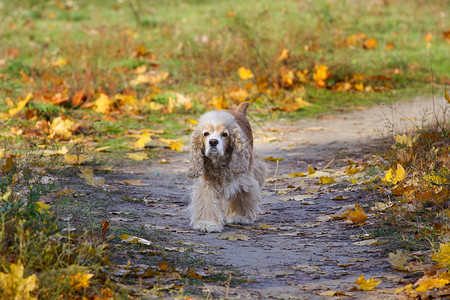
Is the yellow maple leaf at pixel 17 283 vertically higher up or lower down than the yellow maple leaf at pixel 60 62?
lower down

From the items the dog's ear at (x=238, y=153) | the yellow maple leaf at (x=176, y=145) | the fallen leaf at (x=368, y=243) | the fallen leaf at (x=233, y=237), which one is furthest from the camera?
the yellow maple leaf at (x=176, y=145)

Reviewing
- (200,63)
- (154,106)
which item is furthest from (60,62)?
(154,106)

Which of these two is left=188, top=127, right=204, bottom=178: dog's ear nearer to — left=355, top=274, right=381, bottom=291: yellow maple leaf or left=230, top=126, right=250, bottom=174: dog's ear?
left=230, top=126, right=250, bottom=174: dog's ear

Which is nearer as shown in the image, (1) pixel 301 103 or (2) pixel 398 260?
(2) pixel 398 260

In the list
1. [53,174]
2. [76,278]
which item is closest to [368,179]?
[53,174]

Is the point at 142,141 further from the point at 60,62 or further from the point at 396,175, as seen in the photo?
the point at 60,62

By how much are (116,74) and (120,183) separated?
5711 millimetres

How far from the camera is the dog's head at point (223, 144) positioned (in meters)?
5.52

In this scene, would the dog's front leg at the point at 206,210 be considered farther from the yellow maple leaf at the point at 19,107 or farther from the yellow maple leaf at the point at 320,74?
the yellow maple leaf at the point at 320,74

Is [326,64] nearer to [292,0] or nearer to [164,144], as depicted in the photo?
[164,144]

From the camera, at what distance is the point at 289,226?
5.43 m

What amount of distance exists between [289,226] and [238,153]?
828mm


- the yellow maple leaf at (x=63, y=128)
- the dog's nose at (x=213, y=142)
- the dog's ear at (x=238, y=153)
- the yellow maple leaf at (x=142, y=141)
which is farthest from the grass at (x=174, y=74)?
the dog's ear at (x=238, y=153)

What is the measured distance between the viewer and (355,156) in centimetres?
757
